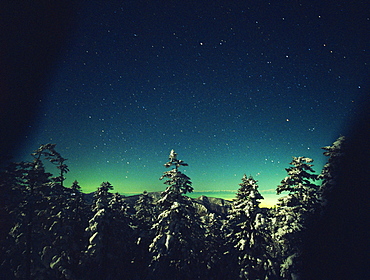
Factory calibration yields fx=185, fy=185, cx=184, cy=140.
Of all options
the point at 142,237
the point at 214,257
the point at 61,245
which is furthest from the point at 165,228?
the point at 214,257

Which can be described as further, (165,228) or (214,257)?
(214,257)

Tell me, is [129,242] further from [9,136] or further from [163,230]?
[9,136]

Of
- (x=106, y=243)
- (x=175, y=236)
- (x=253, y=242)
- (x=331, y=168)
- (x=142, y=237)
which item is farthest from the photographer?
(x=142, y=237)

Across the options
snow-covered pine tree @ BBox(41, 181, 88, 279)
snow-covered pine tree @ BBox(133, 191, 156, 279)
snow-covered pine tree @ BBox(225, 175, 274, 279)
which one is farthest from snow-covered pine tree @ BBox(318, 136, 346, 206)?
snow-covered pine tree @ BBox(41, 181, 88, 279)

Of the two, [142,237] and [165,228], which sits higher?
[165,228]

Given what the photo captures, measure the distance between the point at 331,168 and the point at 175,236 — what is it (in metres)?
15.1

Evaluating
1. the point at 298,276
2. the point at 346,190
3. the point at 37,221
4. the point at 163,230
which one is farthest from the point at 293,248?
the point at 37,221

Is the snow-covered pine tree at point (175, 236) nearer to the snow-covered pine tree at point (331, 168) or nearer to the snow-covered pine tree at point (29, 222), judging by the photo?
the snow-covered pine tree at point (29, 222)

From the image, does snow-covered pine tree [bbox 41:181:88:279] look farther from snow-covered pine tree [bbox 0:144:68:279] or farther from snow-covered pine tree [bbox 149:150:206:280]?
snow-covered pine tree [bbox 149:150:206:280]

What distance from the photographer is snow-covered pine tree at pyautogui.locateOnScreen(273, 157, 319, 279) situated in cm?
1603

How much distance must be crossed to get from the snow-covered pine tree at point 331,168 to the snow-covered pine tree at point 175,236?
11.9 metres

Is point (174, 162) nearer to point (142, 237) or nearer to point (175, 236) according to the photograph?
point (175, 236)

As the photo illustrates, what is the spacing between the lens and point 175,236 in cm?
1545

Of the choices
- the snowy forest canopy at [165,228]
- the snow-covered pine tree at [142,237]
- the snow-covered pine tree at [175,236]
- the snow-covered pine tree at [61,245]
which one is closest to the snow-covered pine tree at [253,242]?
A: the snowy forest canopy at [165,228]
